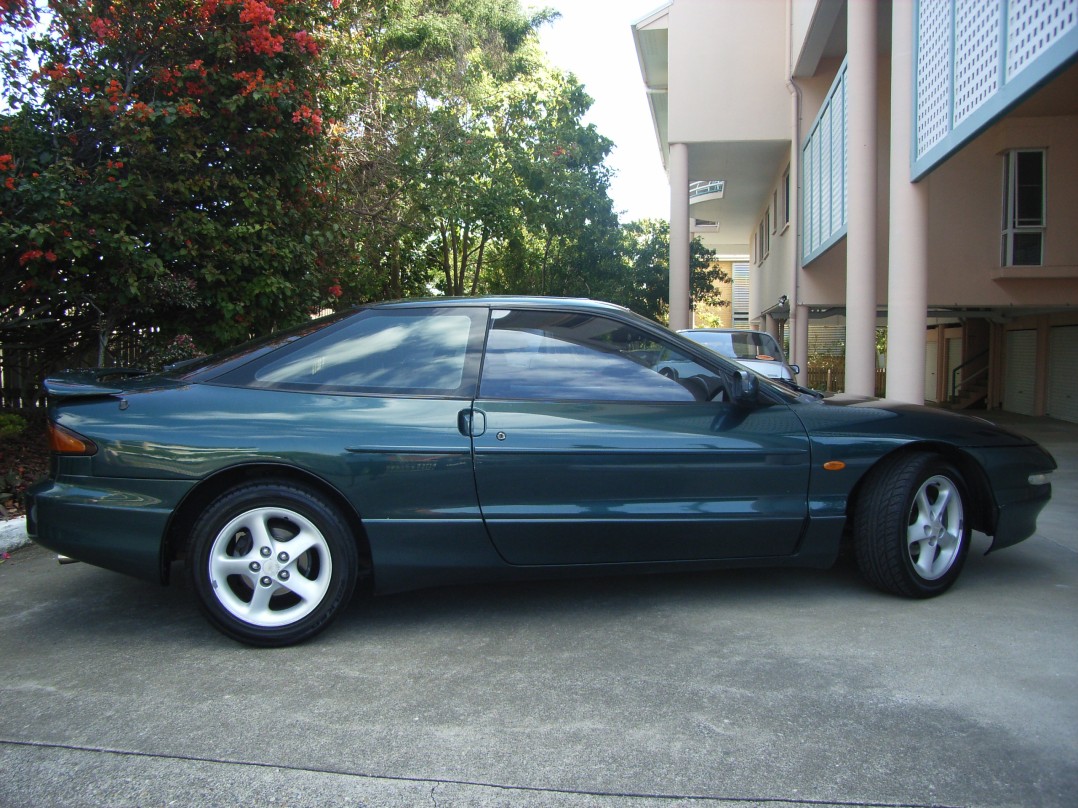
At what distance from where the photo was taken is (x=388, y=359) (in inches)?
151

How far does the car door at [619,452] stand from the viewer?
3.69 m

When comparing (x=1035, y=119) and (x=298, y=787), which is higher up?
(x=1035, y=119)

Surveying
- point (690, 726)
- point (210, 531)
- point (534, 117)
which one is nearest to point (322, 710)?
point (210, 531)

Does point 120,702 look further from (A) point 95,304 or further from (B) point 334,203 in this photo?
(B) point 334,203

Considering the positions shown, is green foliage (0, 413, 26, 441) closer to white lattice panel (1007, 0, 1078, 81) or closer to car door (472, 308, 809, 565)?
car door (472, 308, 809, 565)

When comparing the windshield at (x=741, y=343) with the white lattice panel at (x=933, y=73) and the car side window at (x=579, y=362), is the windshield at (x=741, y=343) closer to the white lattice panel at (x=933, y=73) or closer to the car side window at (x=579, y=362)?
the white lattice panel at (x=933, y=73)

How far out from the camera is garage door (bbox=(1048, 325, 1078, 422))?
47.3 feet

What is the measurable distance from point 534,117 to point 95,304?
42.8 ft

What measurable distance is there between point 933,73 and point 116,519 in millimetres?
8292

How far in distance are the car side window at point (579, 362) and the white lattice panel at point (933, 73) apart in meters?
5.55

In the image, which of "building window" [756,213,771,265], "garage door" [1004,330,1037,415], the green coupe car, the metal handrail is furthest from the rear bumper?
"building window" [756,213,771,265]

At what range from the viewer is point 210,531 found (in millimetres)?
3496

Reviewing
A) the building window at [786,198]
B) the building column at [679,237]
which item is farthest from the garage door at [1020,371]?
the building column at [679,237]

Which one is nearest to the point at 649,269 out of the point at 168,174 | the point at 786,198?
the point at 786,198
